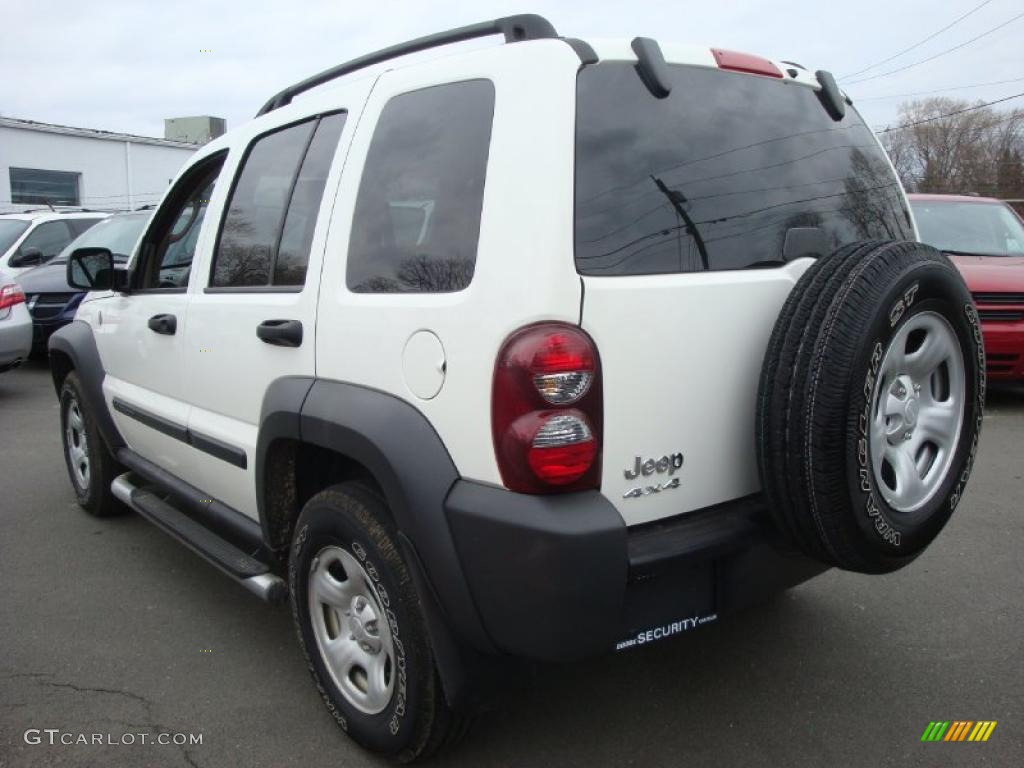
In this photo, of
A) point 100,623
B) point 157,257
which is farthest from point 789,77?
point 100,623

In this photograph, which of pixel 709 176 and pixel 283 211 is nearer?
pixel 709 176

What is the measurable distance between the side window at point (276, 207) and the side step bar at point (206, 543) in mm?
982

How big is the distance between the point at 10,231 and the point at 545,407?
37.4ft

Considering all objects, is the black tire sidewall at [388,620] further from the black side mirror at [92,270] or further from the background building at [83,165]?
the background building at [83,165]

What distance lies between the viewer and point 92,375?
4348 mm

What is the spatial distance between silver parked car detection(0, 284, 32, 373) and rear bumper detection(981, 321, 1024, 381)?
842cm

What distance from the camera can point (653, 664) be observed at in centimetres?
310

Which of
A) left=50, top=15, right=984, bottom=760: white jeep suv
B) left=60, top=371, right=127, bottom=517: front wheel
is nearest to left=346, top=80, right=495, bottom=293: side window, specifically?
left=50, top=15, right=984, bottom=760: white jeep suv

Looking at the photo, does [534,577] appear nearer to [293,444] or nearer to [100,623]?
[293,444]

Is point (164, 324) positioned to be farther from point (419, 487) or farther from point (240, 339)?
point (419, 487)

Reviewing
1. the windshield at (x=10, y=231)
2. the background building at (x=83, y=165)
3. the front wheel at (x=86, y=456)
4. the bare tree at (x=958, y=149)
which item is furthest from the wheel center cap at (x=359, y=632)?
the bare tree at (x=958, y=149)

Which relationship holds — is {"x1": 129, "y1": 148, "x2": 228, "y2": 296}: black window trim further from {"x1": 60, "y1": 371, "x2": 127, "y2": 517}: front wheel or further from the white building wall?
the white building wall

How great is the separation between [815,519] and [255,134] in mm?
2405

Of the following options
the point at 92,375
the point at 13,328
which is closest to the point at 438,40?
the point at 92,375
